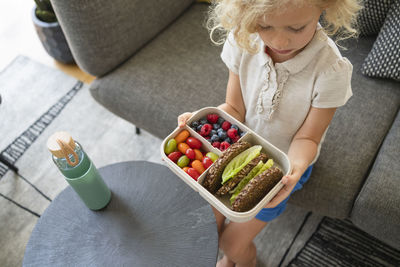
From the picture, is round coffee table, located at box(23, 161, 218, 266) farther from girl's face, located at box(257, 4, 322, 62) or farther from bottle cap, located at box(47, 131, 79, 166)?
girl's face, located at box(257, 4, 322, 62)

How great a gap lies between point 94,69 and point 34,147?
68 cm

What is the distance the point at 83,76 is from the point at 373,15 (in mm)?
1683

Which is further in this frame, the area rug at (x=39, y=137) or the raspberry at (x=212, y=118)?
the area rug at (x=39, y=137)

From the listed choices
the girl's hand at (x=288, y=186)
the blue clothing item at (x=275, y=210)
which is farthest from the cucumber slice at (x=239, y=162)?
the blue clothing item at (x=275, y=210)

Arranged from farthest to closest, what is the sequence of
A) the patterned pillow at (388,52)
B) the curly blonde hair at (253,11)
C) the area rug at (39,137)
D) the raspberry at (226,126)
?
the area rug at (39,137), the patterned pillow at (388,52), the raspberry at (226,126), the curly blonde hair at (253,11)

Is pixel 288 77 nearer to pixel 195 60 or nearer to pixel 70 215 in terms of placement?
pixel 195 60

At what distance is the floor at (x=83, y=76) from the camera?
4.37 feet

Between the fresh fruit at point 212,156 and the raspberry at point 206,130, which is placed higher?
the raspberry at point 206,130

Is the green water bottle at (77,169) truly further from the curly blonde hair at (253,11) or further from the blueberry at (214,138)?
the curly blonde hair at (253,11)

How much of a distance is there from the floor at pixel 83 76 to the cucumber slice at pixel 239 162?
0.73 m

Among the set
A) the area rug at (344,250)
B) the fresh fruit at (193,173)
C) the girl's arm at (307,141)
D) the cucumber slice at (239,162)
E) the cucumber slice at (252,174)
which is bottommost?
the area rug at (344,250)

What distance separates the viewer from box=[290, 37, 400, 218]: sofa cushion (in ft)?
3.50

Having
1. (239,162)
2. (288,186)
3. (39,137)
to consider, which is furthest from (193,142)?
(39,137)

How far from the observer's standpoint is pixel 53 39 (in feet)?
6.40
